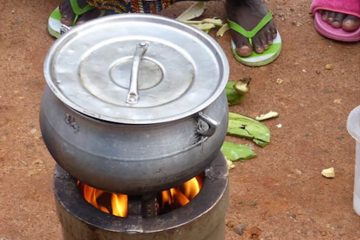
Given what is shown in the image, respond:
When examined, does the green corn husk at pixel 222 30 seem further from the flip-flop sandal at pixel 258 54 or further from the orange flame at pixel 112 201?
the orange flame at pixel 112 201

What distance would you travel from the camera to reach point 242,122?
159 inches

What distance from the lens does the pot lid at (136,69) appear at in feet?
7.42

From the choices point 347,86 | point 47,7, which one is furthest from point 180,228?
point 47,7

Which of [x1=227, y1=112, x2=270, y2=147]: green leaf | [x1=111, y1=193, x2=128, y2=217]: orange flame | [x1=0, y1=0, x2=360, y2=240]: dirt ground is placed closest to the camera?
[x1=111, y1=193, x2=128, y2=217]: orange flame

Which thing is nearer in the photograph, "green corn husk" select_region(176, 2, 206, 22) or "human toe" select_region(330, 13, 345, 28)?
"human toe" select_region(330, 13, 345, 28)

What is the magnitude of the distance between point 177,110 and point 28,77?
7.46ft

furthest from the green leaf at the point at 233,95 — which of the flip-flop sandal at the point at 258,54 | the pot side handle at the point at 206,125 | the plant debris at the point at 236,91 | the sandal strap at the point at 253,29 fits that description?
the pot side handle at the point at 206,125

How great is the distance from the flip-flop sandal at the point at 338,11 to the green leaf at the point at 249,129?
3.04ft

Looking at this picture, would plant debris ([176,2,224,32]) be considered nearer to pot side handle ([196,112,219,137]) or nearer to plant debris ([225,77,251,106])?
plant debris ([225,77,251,106])

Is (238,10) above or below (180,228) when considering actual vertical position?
below

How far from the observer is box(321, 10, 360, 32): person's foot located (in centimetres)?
456

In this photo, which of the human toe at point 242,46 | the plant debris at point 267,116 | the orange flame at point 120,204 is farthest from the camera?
the human toe at point 242,46

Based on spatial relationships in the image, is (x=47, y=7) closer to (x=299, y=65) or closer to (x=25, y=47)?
(x=25, y=47)

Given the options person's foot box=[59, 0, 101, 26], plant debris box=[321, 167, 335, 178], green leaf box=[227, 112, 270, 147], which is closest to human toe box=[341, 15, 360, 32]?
green leaf box=[227, 112, 270, 147]
